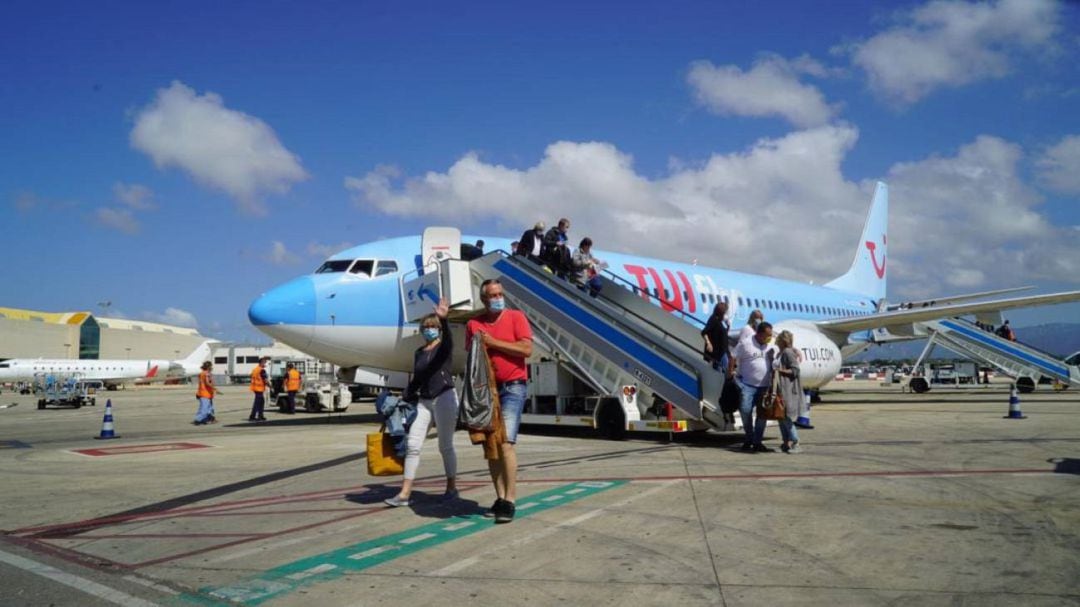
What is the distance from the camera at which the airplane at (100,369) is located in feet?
197

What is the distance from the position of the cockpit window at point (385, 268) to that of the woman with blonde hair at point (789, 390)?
7894 mm

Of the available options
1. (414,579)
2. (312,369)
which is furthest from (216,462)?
(312,369)

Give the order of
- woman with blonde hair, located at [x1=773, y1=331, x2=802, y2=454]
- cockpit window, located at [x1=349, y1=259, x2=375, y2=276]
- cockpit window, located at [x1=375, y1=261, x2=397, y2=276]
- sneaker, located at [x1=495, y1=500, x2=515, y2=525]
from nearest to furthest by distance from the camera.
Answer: sneaker, located at [x1=495, y1=500, x2=515, y2=525], woman with blonde hair, located at [x1=773, y1=331, x2=802, y2=454], cockpit window, located at [x1=349, y1=259, x2=375, y2=276], cockpit window, located at [x1=375, y1=261, x2=397, y2=276]

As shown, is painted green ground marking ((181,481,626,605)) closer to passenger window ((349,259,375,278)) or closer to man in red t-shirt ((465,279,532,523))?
man in red t-shirt ((465,279,532,523))

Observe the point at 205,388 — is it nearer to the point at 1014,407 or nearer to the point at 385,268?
the point at 385,268

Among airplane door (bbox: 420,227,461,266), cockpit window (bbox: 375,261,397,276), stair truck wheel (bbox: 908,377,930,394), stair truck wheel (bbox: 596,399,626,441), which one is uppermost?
airplane door (bbox: 420,227,461,266)

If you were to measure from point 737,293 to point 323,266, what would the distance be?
497 inches

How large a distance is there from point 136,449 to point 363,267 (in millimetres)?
5052

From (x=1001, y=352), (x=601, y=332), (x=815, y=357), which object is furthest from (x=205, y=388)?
(x=1001, y=352)

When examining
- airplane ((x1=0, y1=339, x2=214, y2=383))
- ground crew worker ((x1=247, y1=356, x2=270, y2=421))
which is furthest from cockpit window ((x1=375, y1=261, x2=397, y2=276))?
airplane ((x1=0, y1=339, x2=214, y2=383))

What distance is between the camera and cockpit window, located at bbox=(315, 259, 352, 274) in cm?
1445

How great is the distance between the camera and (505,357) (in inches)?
A: 224

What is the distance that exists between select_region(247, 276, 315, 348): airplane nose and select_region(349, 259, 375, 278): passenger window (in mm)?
946

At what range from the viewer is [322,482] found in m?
7.64
